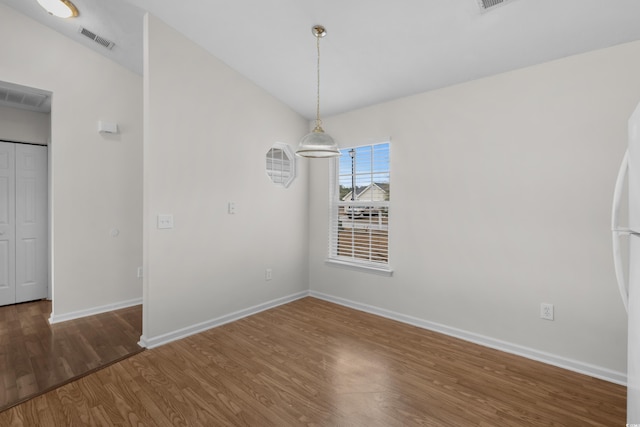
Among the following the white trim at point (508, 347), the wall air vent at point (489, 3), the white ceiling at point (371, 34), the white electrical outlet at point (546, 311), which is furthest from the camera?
the white electrical outlet at point (546, 311)

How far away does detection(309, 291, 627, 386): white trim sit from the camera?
2.40 meters

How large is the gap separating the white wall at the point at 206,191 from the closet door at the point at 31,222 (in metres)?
2.50

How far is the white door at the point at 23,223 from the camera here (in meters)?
3.94

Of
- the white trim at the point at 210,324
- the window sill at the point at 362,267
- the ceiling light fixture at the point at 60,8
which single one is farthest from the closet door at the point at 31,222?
the window sill at the point at 362,267

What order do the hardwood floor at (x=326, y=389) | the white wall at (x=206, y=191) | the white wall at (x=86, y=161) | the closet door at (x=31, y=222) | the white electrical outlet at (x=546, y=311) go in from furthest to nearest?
the closet door at (x=31, y=222) < the white wall at (x=86, y=161) < the white wall at (x=206, y=191) < the white electrical outlet at (x=546, y=311) < the hardwood floor at (x=326, y=389)

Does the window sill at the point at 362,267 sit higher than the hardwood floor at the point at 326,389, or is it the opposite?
the window sill at the point at 362,267

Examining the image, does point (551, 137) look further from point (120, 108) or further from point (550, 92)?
point (120, 108)

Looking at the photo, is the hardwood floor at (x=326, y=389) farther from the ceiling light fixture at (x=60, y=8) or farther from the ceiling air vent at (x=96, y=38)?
the ceiling air vent at (x=96, y=38)

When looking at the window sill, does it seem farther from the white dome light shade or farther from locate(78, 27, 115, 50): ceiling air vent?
locate(78, 27, 115, 50): ceiling air vent

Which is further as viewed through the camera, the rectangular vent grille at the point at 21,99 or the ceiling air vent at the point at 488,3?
the rectangular vent grille at the point at 21,99

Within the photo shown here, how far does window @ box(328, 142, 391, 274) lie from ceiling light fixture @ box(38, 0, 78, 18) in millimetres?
3072

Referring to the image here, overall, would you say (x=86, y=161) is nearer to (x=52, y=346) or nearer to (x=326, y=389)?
(x=52, y=346)

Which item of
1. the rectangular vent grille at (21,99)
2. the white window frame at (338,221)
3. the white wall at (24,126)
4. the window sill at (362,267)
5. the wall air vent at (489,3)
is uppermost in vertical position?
the wall air vent at (489,3)

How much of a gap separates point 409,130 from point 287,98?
1652 mm
